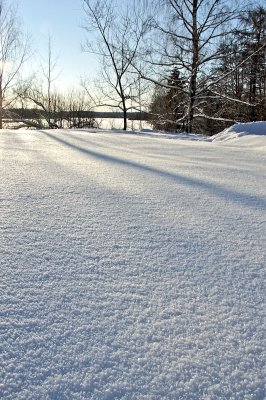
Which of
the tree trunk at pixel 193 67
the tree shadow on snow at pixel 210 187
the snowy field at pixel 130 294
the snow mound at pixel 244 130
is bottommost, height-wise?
the snowy field at pixel 130 294

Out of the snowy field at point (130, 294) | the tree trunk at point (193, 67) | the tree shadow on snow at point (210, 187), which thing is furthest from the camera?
the tree trunk at point (193, 67)

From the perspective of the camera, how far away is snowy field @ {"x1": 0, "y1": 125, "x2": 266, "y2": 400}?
51 cm

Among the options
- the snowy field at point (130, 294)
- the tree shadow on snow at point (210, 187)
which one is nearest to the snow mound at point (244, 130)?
the tree shadow on snow at point (210, 187)

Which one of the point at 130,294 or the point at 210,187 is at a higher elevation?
the point at 210,187

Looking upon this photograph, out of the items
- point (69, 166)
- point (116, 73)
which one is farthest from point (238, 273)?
point (116, 73)

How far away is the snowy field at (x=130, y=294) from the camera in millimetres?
508

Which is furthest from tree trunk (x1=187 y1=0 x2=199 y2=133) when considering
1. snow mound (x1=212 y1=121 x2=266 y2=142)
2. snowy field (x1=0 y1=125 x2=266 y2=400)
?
snowy field (x1=0 y1=125 x2=266 y2=400)

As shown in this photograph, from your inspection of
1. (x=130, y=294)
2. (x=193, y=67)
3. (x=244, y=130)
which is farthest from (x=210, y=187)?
(x=193, y=67)

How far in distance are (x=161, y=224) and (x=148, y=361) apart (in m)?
0.63

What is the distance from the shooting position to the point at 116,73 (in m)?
10.3

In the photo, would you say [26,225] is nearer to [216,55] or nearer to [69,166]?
[69,166]

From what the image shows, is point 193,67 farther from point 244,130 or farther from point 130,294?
point 130,294

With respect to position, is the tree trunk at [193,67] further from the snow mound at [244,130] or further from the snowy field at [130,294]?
the snowy field at [130,294]

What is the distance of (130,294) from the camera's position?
718mm
